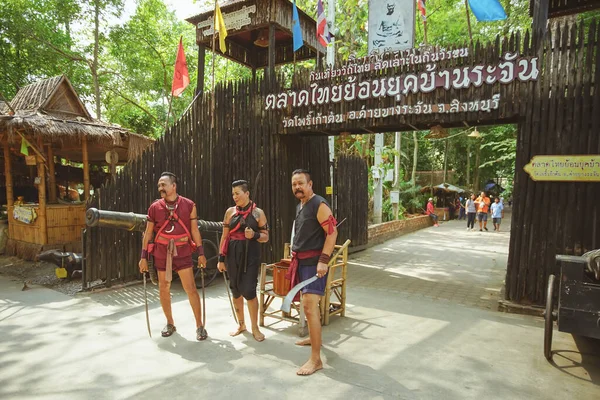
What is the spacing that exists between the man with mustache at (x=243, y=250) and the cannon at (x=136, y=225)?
6.46 feet

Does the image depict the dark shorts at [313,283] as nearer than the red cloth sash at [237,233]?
Yes

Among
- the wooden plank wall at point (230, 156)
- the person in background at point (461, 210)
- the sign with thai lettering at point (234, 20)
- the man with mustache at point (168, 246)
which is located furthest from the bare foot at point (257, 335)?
the person in background at point (461, 210)

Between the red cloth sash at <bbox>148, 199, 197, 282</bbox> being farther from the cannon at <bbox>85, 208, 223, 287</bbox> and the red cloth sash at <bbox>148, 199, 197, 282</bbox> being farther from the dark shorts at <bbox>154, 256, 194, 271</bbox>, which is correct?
the cannon at <bbox>85, 208, 223, 287</bbox>

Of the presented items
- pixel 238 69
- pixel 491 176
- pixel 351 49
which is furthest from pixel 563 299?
pixel 491 176

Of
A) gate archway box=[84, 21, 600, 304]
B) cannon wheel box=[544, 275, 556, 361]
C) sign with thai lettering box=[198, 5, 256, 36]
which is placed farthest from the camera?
sign with thai lettering box=[198, 5, 256, 36]

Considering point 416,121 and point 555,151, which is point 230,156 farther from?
point 555,151

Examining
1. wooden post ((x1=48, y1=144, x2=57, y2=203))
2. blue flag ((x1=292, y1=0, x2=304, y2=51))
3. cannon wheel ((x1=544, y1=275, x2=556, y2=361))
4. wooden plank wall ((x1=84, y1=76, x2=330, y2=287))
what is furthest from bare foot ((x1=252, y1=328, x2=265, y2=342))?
wooden post ((x1=48, y1=144, x2=57, y2=203))

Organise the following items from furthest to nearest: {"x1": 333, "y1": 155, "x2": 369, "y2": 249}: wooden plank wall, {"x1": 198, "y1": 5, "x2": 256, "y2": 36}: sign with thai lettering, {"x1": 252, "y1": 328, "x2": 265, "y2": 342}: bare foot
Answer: {"x1": 333, "y1": 155, "x2": 369, "y2": 249}: wooden plank wall → {"x1": 198, "y1": 5, "x2": 256, "y2": 36}: sign with thai lettering → {"x1": 252, "y1": 328, "x2": 265, "y2": 342}: bare foot

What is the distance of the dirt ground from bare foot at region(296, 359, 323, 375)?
4.97 m

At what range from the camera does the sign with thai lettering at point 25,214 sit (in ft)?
31.1

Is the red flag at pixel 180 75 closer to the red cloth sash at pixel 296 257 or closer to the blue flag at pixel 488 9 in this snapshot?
the blue flag at pixel 488 9

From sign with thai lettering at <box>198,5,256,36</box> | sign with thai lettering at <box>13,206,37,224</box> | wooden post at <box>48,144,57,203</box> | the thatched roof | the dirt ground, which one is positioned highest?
sign with thai lettering at <box>198,5,256,36</box>

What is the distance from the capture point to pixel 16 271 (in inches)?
341

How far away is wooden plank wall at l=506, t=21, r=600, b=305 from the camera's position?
5.22 metres
